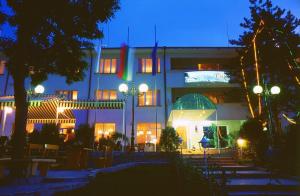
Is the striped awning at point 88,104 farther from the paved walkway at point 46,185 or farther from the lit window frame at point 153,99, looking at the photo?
the paved walkway at point 46,185

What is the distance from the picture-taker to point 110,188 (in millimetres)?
8609

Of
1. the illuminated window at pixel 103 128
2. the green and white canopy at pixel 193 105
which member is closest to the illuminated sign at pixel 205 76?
the green and white canopy at pixel 193 105

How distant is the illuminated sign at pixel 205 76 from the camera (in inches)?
862

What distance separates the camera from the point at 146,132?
2122cm

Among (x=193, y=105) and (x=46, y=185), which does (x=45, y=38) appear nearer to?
(x=46, y=185)

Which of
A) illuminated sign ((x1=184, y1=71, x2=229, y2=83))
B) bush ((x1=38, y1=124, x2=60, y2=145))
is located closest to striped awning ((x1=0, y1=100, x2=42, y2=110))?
bush ((x1=38, y1=124, x2=60, y2=145))

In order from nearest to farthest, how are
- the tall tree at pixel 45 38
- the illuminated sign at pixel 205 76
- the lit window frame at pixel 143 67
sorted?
the tall tree at pixel 45 38
the illuminated sign at pixel 205 76
the lit window frame at pixel 143 67

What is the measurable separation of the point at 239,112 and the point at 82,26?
643 inches

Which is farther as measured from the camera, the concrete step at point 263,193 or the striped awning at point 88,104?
the striped awning at point 88,104

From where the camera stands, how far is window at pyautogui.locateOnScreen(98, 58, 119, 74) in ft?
74.7

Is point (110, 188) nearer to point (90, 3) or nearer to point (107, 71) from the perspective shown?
point (90, 3)

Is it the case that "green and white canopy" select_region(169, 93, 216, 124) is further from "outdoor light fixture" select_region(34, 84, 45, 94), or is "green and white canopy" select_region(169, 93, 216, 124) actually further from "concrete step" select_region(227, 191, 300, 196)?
"concrete step" select_region(227, 191, 300, 196)

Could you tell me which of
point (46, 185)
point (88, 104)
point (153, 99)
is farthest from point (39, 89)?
point (153, 99)

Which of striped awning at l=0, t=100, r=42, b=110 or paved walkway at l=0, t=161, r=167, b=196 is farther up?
striped awning at l=0, t=100, r=42, b=110
